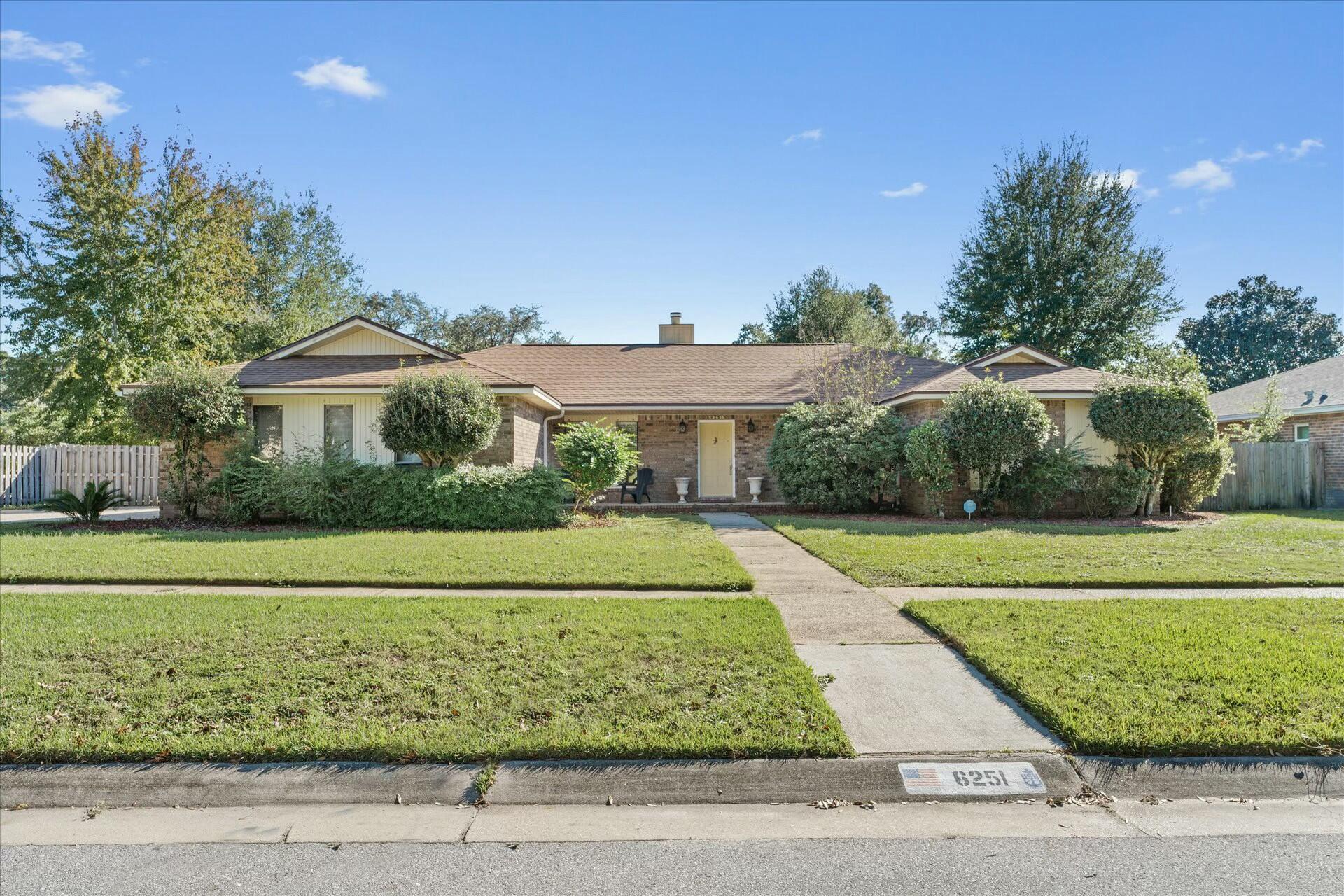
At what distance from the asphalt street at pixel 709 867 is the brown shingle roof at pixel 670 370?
16.6 meters

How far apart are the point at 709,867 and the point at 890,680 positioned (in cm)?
242

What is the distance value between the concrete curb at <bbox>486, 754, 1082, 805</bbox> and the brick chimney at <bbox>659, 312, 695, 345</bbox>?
21.8 m

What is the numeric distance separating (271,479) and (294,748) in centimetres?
1123

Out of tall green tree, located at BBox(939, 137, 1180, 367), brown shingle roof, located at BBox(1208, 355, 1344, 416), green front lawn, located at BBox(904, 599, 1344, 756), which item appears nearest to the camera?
green front lawn, located at BBox(904, 599, 1344, 756)

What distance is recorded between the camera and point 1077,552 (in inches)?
400

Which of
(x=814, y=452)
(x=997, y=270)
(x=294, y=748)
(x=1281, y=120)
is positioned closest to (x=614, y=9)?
(x=814, y=452)

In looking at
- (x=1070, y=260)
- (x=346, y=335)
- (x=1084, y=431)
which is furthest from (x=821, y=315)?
(x=346, y=335)

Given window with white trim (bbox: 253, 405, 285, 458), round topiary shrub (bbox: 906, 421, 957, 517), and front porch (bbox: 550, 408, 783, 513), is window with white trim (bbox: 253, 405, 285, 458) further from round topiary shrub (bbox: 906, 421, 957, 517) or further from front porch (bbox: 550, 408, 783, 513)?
round topiary shrub (bbox: 906, 421, 957, 517)

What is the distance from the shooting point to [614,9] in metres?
11.6

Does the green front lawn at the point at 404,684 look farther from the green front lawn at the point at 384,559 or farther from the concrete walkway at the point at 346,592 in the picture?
the green front lawn at the point at 384,559

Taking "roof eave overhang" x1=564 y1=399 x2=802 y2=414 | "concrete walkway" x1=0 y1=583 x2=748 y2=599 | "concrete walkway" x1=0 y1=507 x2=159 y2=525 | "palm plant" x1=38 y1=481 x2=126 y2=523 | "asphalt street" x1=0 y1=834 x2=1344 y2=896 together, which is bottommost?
"asphalt street" x1=0 y1=834 x2=1344 y2=896

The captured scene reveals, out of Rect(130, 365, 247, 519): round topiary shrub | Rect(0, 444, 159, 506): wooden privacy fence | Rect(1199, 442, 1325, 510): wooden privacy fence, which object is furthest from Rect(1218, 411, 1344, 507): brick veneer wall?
Rect(0, 444, 159, 506): wooden privacy fence

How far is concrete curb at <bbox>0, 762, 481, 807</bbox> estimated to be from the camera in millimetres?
3732

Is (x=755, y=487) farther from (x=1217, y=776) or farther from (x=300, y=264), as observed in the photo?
(x=300, y=264)
